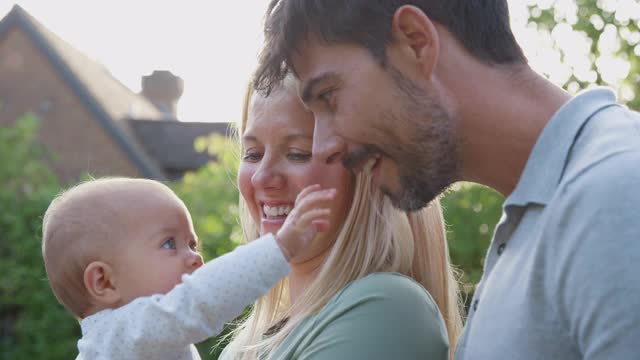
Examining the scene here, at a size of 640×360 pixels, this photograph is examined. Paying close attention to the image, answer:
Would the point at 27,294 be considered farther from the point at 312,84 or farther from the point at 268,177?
the point at 312,84

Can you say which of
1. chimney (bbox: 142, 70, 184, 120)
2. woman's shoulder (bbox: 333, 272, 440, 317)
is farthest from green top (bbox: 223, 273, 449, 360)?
chimney (bbox: 142, 70, 184, 120)

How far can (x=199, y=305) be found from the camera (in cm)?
235

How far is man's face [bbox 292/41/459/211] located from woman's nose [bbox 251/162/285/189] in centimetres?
47

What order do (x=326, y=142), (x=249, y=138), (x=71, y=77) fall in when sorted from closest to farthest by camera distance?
(x=326, y=142) → (x=249, y=138) → (x=71, y=77)

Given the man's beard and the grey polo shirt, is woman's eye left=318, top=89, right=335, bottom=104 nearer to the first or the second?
the man's beard

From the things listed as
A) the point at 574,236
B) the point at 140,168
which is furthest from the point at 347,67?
the point at 140,168

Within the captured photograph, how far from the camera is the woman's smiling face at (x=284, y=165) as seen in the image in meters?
2.66

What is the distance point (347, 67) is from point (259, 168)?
68cm

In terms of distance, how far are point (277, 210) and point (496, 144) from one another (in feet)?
3.07

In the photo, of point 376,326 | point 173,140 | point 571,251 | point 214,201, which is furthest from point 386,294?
point 173,140

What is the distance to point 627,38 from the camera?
28.3 feet

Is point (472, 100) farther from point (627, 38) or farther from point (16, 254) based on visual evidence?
point (16, 254)

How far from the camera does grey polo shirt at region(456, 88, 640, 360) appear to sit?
1.49m

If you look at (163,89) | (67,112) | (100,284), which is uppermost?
(100,284)
